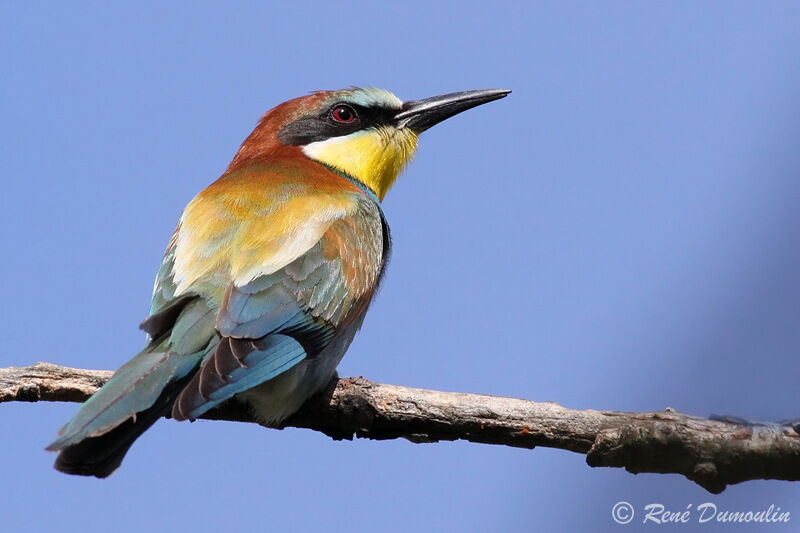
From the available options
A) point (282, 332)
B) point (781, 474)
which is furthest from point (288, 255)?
point (781, 474)

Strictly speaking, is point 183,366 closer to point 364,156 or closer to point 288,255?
point 288,255

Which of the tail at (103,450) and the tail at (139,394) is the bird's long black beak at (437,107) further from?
the tail at (103,450)

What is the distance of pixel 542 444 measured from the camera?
3.37 metres

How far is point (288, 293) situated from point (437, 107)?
2124 millimetres

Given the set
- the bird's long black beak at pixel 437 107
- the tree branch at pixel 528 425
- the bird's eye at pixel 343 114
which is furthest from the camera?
the bird's long black beak at pixel 437 107

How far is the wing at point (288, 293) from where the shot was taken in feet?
10.9

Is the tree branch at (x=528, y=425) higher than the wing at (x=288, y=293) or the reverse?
the reverse

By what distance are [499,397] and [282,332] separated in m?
0.87

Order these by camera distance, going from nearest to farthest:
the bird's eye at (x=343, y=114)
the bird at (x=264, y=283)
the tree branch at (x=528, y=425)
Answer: the tree branch at (x=528, y=425) < the bird at (x=264, y=283) < the bird's eye at (x=343, y=114)

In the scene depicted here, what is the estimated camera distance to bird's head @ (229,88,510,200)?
5105 millimetres

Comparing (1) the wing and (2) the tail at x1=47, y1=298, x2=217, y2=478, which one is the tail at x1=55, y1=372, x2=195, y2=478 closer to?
(2) the tail at x1=47, y1=298, x2=217, y2=478

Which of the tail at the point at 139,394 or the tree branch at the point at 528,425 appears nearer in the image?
the tree branch at the point at 528,425

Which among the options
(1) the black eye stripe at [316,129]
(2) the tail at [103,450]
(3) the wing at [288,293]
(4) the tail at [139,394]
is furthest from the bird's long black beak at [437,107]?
(2) the tail at [103,450]

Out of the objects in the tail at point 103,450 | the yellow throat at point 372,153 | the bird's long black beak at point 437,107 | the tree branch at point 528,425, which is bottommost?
the tail at point 103,450
